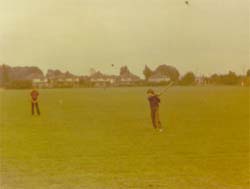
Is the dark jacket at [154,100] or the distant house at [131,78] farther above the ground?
the distant house at [131,78]

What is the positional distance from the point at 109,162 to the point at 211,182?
8.91 feet

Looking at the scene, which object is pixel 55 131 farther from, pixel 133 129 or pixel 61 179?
pixel 61 179

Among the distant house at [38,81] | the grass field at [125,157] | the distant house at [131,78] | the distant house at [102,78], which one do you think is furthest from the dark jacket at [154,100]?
the distant house at [38,81]

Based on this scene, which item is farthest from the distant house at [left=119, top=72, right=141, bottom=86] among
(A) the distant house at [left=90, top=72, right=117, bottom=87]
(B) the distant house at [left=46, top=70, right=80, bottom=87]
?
(B) the distant house at [left=46, top=70, right=80, bottom=87]

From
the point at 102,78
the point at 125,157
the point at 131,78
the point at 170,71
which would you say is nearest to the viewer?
the point at 125,157

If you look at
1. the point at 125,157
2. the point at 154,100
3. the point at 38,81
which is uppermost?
the point at 38,81

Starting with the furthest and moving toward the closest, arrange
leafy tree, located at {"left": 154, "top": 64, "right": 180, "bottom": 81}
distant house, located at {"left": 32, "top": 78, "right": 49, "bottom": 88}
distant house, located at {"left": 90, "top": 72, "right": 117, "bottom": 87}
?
distant house, located at {"left": 32, "top": 78, "right": 49, "bottom": 88}
distant house, located at {"left": 90, "top": 72, "right": 117, "bottom": 87}
leafy tree, located at {"left": 154, "top": 64, "right": 180, "bottom": 81}

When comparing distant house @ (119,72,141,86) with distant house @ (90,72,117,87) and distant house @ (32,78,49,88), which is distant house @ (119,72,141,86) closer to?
distant house @ (90,72,117,87)

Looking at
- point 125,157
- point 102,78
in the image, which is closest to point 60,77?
point 102,78

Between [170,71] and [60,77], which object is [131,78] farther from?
[170,71]

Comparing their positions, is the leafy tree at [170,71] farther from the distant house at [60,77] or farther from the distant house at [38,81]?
the distant house at [38,81]

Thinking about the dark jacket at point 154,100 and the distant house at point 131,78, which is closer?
the dark jacket at point 154,100

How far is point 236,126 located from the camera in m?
18.1


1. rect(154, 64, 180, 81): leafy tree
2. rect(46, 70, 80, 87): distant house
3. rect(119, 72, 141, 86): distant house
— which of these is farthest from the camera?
rect(119, 72, 141, 86): distant house
